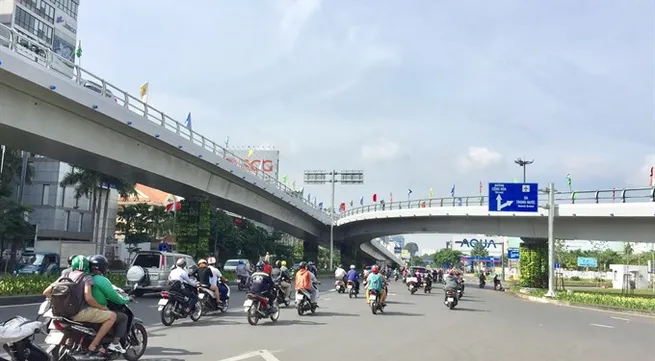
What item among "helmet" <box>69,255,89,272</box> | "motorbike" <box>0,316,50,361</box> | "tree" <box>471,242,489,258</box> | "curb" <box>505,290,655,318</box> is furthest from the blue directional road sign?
"tree" <box>471,242,489,258</box>

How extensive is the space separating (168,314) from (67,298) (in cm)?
574

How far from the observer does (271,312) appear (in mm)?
13305

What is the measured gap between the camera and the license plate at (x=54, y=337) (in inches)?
266

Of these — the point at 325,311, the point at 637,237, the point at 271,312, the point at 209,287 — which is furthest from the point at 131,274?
the point at 637,237

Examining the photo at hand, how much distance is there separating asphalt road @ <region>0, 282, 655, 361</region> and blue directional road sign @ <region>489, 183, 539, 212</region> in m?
14.9

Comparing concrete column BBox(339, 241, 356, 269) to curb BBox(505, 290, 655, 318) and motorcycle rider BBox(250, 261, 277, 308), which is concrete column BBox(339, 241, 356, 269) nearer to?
curb BBox(505, 290, 655, 318)

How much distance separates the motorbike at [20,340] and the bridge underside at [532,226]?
104 ft

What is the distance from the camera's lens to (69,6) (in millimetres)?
67875

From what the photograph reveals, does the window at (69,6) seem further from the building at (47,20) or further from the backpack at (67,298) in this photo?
the backpack at (67,298)

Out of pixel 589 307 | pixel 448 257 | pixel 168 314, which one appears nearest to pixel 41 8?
pixel 168 314

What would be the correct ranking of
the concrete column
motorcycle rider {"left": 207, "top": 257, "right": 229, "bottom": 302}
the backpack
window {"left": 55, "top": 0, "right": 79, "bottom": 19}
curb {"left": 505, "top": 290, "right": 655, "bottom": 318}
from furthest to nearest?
window {"left": 55, "top": 0, "right": 79, "bottom": 19} < the concrete column < curb {"left": 505, "top": 290, "right": 655, "bottom": 318} < motorcycle rider {"left": 207, "top": 257, "right": 229, "bottom": 302} < the backpack

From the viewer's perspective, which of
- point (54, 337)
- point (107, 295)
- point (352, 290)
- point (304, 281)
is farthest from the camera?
point (352, 290)

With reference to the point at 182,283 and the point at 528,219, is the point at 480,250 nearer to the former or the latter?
the point at 528,219

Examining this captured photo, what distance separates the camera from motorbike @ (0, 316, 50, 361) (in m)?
5.72
